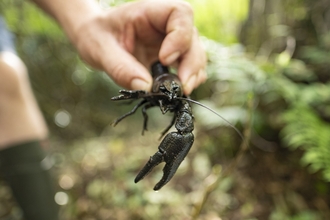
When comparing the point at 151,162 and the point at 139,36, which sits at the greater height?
the point at 139,36

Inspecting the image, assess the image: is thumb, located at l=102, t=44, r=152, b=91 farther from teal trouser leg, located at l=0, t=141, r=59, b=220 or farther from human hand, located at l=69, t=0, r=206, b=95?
teal trouser leg, located at l=0, t=141, r=59, b=220

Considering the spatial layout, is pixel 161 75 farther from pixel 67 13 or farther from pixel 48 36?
pixel 48 36

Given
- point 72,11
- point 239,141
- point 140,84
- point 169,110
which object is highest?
point 72,11

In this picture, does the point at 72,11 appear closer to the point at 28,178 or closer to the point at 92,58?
the point at 92,58

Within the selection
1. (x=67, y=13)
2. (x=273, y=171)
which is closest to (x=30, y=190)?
(x=67, y=13)

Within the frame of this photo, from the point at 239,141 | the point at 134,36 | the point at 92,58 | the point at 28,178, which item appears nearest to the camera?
the point at 92,58

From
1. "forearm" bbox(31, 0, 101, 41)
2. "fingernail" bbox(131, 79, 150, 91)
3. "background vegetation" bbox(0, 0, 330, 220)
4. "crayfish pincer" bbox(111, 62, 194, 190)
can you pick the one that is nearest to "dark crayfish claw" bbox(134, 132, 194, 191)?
"crayfish pincer" bbox(111, 62, 194, 190)

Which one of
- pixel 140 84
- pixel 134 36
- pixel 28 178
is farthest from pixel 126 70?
pixel 28 178
